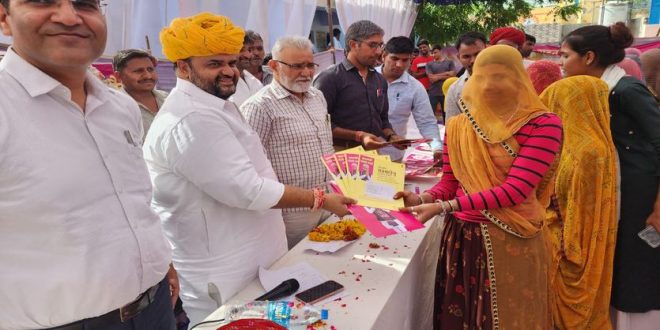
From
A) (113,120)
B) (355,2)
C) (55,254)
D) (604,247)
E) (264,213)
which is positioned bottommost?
(604,247)

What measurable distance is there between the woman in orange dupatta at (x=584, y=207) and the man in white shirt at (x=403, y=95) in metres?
1.54

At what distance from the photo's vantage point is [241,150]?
1771 mm

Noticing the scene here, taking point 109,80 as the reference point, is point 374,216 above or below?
below

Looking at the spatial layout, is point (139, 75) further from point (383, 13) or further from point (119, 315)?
point (383, 13)

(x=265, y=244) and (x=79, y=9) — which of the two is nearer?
(x=79, y=9)

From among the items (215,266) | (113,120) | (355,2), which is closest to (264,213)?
(215,266)

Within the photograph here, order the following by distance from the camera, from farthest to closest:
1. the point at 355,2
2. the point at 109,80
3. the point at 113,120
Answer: the point at 355,2 < the point at 109,80 < the point at 113,120

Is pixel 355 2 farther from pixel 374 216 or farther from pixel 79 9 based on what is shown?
pixel 79 9

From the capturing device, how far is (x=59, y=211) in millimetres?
1103

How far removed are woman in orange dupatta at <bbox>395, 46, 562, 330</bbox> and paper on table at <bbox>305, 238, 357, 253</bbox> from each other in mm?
389

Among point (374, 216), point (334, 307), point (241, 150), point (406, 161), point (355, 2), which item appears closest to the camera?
point (334, 307)

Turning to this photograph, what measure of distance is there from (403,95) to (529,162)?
2440 millimetres

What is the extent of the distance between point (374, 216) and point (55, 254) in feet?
3.86

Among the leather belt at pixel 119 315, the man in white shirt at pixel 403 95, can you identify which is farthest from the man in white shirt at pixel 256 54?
the leather belt at pixel 119 315
